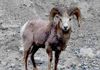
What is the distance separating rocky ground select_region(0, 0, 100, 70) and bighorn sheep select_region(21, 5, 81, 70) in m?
1.28

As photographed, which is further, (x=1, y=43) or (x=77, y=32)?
(x=77, y=32)

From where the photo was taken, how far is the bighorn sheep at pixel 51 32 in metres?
11.2

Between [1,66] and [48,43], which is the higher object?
[48,43]

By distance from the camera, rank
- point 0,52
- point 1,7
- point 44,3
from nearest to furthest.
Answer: point 0,52 → point 1,7 → point 44,3

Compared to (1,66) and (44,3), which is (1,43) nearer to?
(1,66)

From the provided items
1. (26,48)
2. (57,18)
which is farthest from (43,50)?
(57,18)

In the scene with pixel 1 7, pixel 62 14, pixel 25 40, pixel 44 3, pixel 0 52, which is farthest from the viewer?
pixel 44 3

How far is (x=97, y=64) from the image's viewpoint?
13969 mm

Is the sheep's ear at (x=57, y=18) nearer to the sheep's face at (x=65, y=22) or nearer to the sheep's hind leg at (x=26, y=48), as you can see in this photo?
the sheep's face at (x=65, y=22)

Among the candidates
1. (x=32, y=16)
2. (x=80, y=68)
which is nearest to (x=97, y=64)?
(x=80, y=68)

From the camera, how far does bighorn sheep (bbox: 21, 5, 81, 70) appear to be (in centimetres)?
1120

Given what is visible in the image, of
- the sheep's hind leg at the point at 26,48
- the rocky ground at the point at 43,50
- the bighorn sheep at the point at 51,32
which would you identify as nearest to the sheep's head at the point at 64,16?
the bighorn sheep at the point at 51,32

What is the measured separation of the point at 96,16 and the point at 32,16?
307 centimetres

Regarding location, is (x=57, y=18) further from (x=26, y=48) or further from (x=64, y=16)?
(x=26, y=48)
